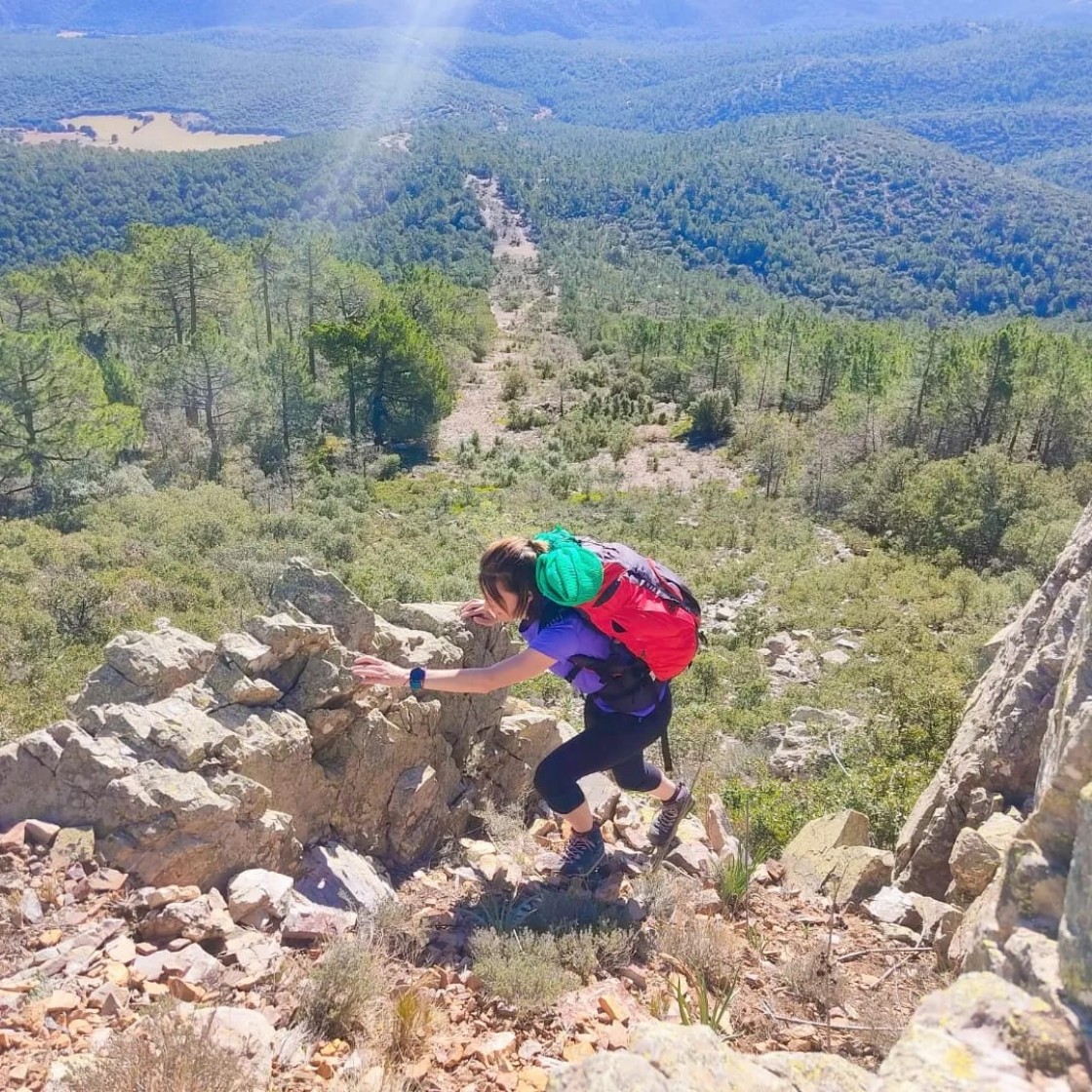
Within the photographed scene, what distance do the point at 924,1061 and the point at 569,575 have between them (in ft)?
5.83

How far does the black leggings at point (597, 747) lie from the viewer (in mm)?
3570

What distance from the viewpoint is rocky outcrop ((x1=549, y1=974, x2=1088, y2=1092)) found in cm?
172

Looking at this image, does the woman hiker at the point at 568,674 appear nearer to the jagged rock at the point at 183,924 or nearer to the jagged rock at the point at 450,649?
the jagged rock at the point at 183,924

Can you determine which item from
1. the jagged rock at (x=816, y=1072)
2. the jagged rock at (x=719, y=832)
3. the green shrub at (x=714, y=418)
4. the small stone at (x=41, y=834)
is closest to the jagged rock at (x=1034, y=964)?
the jagged rock at (x=816, y=1072)

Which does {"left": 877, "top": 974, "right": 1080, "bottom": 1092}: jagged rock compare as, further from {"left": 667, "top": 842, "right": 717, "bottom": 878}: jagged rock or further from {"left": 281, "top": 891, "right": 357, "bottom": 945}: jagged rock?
{"left": 667, "top": 842, "right": 717, "bottom": 878}: jagged rock

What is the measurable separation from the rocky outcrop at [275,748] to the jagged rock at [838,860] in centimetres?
174

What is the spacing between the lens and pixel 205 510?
19.3 metres

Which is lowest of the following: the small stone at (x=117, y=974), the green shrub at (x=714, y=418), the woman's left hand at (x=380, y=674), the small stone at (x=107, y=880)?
the green shrub at (x=714, y=418)

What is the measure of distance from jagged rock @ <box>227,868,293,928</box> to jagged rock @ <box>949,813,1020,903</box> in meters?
2.94

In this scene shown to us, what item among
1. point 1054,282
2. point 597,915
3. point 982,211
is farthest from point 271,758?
point 982,211

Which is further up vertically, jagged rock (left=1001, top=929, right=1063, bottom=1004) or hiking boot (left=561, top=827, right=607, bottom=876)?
jagged rock (left=1001, top=929, right=1063, bottom=1004)

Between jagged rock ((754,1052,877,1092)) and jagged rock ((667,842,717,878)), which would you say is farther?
jagged rock ((667,842,717,878))

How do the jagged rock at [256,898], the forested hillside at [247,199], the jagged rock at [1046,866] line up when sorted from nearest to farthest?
the jagged rock at [1046,866] → the jagged rock at [256,898] → the forested hillside at [247,199]

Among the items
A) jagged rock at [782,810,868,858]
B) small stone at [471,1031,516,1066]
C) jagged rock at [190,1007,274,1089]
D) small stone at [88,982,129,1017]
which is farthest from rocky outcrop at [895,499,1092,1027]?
small stone at [88,982,129,1017]
